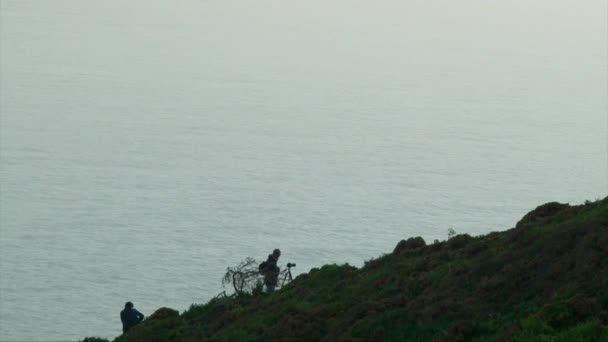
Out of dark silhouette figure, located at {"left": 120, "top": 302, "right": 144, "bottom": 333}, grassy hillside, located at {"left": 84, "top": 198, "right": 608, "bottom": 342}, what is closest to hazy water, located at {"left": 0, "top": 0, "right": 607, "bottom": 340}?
dark silhouette figure, located at {"left": 120, "top": 302, "right": 144, "bottom": 333}

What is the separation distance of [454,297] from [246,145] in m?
83.6

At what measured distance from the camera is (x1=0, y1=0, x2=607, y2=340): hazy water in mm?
73875

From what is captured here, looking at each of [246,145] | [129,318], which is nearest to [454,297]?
[129,318]

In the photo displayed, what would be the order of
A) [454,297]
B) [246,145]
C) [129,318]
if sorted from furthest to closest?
[246,145] → [129,318] → [454,297]

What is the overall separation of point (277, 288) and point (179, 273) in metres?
45.2

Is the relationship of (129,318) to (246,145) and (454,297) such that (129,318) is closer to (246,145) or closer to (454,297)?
(454,297)

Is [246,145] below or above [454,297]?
above

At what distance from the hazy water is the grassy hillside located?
3698 cm

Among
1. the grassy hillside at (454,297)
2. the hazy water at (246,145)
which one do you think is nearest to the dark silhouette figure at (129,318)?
the grassy hillside at (454,297)

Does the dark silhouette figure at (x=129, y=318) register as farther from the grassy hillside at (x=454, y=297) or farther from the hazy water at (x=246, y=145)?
the hazy water at (x=246, y=145)

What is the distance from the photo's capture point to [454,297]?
758 inches

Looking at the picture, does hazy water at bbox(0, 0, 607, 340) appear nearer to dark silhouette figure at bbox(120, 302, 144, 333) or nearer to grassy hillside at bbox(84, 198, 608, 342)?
dark silhouette figure at bbox(120, 302, 144, 333)

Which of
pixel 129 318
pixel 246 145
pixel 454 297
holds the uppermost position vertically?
pixel 246 145

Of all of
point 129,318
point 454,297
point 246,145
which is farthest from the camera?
point 246,145
